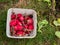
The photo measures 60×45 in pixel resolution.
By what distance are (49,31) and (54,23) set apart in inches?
3.5

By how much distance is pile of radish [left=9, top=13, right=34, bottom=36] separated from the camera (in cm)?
161

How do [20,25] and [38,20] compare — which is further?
[38,20]

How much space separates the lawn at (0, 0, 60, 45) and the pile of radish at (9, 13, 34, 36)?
0.32 ft

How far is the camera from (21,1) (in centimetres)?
189

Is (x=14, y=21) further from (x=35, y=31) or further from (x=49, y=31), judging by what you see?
(x=49, y=31)

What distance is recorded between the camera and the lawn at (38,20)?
1694 millimetres

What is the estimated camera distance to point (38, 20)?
5.93 feet

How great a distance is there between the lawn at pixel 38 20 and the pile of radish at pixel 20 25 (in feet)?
0.32

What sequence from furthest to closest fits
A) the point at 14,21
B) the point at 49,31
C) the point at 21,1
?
the point at 21,1 < the point at 49,31 < the point at 14,21

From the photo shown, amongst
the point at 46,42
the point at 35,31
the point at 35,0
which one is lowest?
the point at 46,42

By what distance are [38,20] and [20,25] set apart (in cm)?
24

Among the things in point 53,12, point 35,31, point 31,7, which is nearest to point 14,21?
point 35,31

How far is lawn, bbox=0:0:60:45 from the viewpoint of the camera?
169cm

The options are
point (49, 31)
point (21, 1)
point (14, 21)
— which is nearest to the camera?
point (14, 21)
